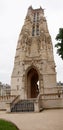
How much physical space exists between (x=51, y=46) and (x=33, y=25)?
278 inches

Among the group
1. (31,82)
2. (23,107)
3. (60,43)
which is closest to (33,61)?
(31,82)

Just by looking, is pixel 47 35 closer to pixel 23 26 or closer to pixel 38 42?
pixel 38 42

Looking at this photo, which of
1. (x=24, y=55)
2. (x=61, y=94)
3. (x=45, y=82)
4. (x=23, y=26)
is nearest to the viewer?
(x=61, y=94)

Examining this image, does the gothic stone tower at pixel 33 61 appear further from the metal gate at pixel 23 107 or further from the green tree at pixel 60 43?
the green tree at pixel 60 43

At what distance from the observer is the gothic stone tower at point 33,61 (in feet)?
124

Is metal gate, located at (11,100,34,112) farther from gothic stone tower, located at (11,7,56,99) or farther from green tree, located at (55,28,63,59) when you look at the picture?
green tree, located at (55,28,63,59)

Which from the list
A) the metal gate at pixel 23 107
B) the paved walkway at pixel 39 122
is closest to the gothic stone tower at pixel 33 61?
the metal gate at pixel 23 107

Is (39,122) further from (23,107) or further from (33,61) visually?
(33,61)

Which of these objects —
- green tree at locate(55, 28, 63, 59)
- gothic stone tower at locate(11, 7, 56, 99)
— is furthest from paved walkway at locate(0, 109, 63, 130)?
gothic stone tower at locate(11, 7, 56, 99)

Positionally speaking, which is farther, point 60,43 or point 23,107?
point 23,107

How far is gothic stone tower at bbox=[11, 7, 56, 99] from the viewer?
3766cm

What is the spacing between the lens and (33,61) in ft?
129

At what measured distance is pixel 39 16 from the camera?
4631 cm

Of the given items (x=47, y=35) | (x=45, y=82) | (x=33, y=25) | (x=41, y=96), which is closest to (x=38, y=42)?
(x=47, y=35)
